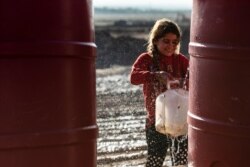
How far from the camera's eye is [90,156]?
2984mm

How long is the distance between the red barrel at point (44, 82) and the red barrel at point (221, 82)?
0.53 metres

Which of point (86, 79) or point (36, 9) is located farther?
point (86, 79)

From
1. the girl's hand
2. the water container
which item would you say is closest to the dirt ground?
the girl's hand

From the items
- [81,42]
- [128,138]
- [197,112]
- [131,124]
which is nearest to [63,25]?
[81,42]

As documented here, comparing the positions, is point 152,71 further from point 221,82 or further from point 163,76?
point 221,82

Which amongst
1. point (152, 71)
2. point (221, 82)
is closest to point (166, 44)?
point (152, 71)

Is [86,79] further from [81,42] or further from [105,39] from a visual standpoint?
[105,39]

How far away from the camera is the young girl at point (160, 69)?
5.09m

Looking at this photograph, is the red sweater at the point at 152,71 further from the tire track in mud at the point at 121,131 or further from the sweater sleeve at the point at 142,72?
the tire track in mud at the point at 121,131

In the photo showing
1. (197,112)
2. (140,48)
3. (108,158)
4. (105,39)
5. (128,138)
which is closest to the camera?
(197,112)

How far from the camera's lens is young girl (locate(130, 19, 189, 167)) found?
5086 mm

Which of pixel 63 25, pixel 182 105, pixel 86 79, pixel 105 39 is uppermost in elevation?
pixel 63 25

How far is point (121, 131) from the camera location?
28.8ft

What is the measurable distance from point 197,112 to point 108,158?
395cm
